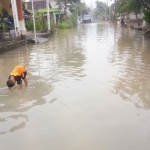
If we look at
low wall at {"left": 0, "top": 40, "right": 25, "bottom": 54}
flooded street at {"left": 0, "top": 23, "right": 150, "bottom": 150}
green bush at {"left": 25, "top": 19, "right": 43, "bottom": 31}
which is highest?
green bush at {"left": 25, "top": 19, "right": 43, "bottom": 31}

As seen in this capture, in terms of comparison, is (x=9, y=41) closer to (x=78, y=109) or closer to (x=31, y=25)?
(x=78, y=109)

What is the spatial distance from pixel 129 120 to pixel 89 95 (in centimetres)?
156

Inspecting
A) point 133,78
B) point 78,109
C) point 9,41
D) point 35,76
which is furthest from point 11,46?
point 78,109

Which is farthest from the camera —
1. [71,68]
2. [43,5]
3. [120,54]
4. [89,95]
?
[43,5]

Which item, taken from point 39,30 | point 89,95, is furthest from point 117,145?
point 39,30

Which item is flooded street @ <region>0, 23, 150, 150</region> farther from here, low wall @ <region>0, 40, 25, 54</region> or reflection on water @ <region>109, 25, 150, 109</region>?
low wall @ <region>0, 40, 25, 54</region>

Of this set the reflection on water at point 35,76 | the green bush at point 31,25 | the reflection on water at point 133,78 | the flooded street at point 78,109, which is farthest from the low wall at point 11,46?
the green bush at point 31,25

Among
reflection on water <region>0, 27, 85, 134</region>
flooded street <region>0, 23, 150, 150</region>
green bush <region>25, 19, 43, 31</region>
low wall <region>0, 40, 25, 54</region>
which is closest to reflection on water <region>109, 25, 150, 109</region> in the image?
flooded street <region>0, 23, 150, 150</region>

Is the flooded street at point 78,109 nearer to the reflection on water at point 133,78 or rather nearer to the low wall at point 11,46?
the reflection on water at point 133,78

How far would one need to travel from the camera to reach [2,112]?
16.6ft

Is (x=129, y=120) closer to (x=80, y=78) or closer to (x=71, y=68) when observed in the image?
(x=80, y=78)

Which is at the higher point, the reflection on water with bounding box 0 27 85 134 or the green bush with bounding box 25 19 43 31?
the green bush with bounding box 25 19 43 31

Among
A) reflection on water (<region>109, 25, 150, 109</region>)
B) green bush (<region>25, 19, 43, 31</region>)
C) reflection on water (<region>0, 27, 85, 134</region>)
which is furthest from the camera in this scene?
green bush (<region>25, 19, 43, 31</region>)

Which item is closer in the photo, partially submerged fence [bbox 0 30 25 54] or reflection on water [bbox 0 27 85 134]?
reflection on water [bbox 0 27 85 134]
